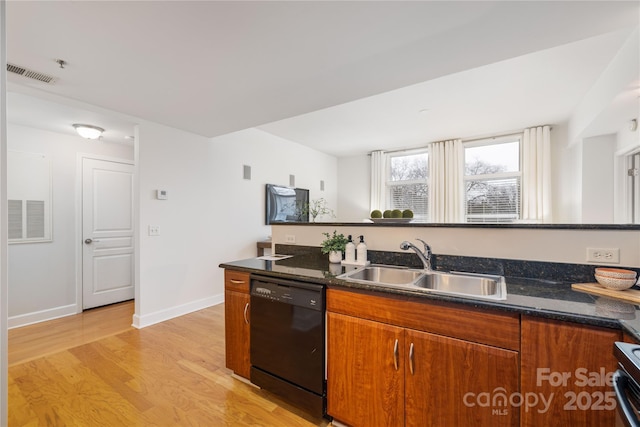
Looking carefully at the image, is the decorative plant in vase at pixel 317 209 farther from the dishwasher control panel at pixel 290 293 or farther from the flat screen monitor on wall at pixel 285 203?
the dishwasher control panel at pixel 290 293

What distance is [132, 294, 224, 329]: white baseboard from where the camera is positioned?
312 centimetres

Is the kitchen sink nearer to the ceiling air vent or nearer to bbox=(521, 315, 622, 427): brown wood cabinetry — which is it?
bbox=(521, 315, 622, 427): brown wood cabinetry

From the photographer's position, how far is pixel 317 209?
6.00 m

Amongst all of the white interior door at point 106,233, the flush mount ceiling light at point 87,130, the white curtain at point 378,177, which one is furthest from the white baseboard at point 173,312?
the white curtain at point 378,177

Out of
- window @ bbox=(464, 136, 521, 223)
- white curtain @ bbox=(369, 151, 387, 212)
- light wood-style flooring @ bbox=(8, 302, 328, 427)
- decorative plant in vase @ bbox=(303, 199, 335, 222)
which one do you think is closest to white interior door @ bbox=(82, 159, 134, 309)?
light wood-style flooring @ bbox=(8, 302, 328, 427)

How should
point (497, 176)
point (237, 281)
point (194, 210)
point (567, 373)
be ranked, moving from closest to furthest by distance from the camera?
point (567, 373) → point (237, 281) → point (194, 210) → point (497, 176)

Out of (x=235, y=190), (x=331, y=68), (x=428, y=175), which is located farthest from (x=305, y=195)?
(x=331, y=68)

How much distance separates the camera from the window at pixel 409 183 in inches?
223

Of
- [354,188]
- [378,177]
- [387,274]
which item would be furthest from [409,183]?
[387,274]

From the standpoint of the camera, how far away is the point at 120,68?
2062 mm

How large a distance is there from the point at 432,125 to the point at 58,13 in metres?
4.32

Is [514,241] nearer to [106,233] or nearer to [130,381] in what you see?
[130,381]

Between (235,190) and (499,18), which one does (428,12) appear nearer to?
(499,18)

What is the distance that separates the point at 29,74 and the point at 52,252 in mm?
2270
